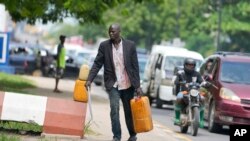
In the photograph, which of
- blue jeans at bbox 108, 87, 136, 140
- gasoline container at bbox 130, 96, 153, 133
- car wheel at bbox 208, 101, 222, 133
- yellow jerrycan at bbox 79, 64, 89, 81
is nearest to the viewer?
gasoline container at bbox 130, 96, 153, 133

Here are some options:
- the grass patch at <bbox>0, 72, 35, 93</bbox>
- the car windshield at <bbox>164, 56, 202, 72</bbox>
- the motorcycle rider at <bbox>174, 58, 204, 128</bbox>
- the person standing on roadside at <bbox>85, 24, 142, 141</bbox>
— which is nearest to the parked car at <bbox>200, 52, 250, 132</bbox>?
the motorcycle rider at <bbox>174, 58, 204, 128</bbox>

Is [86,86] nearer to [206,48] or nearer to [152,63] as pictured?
[152,63]

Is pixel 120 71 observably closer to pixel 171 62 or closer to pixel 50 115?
pixel 50 115

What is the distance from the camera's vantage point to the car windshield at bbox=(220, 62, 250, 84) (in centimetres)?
2111

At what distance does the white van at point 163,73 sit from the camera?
2995cm

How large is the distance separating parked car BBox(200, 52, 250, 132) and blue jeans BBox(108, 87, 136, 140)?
5596mm

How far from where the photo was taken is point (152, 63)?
32.7 meters

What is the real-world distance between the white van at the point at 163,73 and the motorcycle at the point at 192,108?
398 inches

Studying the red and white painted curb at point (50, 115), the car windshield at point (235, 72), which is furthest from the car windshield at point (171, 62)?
the red and white painted curb at point (50, 115)

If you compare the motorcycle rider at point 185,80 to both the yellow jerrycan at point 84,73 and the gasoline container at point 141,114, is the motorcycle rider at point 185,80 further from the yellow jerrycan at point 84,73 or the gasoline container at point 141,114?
the gasoline container at point 141,114

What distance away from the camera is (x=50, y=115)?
49.3 feet

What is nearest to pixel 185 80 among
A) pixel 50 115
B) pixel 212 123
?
pixel 212 123

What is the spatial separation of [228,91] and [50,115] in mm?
6291

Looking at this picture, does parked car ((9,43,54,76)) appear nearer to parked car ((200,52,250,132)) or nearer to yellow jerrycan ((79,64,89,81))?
parked car ((200,52,250,132))
